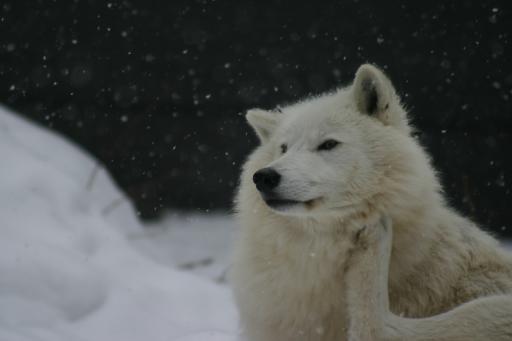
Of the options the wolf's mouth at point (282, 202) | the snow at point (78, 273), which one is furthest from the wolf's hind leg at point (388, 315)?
the snow at point (78, 273)

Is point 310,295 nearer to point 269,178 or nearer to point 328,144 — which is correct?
point 269,178

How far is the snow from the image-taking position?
4.19 m

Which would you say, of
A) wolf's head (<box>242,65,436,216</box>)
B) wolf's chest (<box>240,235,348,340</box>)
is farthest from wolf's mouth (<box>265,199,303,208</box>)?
wolf's chest (<box>240,235,348,340</box>)

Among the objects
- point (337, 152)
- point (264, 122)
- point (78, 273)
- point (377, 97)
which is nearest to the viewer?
point (337, 152)

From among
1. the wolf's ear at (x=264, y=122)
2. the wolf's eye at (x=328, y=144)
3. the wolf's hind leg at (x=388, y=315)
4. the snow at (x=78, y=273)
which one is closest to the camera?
the wolf's hind leg at (x=388, y=315)

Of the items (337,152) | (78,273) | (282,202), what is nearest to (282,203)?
(282,202)

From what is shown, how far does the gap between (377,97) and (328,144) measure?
36 centimetres

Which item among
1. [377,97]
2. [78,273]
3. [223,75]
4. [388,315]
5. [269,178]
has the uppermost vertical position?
[377,97]

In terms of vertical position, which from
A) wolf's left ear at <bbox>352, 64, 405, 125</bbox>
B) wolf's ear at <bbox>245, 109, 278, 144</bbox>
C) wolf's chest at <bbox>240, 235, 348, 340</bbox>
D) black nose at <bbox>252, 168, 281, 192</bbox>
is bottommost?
wolf's chest at <bbox>240, 235, 348, 340</bbox>

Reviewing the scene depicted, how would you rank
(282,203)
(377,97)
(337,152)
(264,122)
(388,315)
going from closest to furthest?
1. (388,315)
2. (282,203)
3. (337,152)
4. (377,97)
5. (264,122)

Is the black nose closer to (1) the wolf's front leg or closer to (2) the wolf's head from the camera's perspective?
(2) the wolf's head

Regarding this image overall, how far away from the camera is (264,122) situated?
3672 mm

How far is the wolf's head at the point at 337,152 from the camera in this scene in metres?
2.91

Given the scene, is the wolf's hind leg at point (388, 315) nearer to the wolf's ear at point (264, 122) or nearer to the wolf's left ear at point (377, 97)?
the wolf's left ear at point (377, 97)
